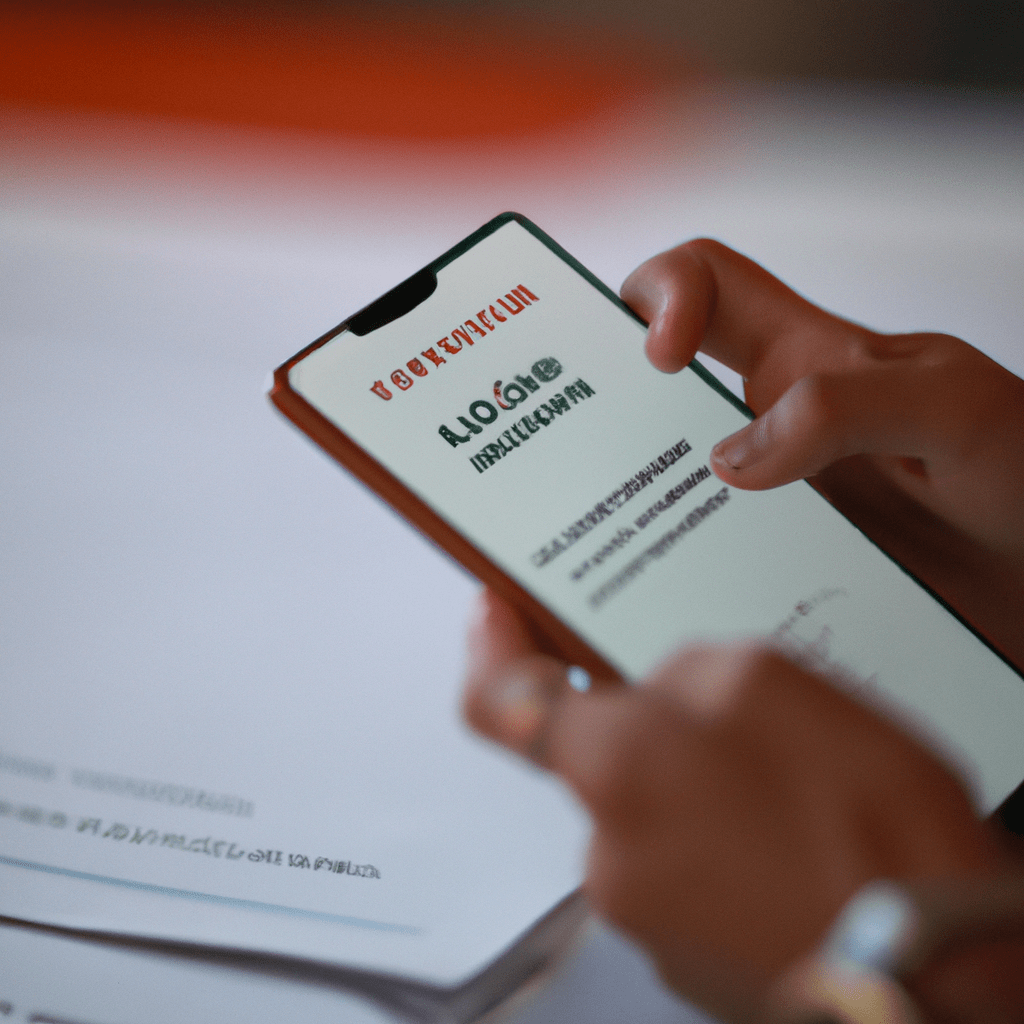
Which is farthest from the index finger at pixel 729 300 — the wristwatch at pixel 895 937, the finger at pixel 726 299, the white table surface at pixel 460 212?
the wristwatch at pixel 895 937

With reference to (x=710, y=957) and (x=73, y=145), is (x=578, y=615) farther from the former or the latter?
(x=73, y=145)

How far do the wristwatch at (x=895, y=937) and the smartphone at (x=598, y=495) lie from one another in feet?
0.42

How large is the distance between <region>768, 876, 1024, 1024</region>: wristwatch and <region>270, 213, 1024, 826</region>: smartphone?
129mm

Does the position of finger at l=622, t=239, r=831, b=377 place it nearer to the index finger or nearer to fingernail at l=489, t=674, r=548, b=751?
the index finger

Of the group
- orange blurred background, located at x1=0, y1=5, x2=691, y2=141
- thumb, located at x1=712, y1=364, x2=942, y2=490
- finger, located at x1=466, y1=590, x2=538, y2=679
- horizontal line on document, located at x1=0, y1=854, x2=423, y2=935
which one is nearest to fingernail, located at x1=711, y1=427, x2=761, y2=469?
thumb, located at x1=712, y1=364, x2=942, y2=490

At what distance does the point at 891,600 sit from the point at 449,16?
0.62 meters

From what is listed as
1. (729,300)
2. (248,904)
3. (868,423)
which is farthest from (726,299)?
(248,904)

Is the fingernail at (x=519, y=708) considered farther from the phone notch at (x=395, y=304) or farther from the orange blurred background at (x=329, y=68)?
the orange blurred background at (x=329, y=68)

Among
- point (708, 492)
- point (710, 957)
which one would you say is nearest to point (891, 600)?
point (708, 492)

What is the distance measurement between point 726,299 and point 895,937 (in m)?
0.32

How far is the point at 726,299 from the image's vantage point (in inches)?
17.5

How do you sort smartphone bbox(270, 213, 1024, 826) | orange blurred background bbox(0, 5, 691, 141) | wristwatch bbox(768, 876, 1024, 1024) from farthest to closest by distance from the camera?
orange blurred background bbox(0, 5, 691, 141) → smartphone bbox(270, 213, 1024, 826) → wristwatch bbox(768, 876, 1024, 1024)

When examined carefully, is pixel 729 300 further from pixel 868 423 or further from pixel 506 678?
pixel 506 678

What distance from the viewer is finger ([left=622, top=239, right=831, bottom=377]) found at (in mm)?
407
